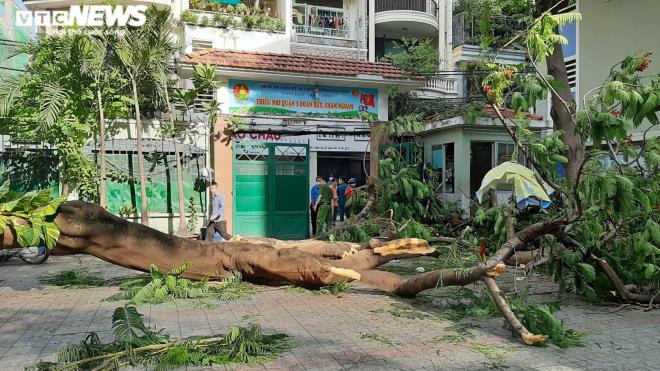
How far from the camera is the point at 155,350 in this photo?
4.38 meters

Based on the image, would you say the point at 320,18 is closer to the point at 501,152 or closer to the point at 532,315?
the point at 501,152

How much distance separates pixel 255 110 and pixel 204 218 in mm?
3458

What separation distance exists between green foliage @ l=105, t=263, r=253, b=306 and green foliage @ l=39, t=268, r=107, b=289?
981 mm

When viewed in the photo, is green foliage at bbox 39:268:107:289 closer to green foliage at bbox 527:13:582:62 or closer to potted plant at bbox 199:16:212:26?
green foliage at bbox 527:13:582:62

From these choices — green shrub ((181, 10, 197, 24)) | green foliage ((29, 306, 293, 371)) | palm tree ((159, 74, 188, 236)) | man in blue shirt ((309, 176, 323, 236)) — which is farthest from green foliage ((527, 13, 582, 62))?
green shrub ((181, 10, 197, 24))

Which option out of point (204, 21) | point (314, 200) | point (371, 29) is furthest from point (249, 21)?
point (314, 200)

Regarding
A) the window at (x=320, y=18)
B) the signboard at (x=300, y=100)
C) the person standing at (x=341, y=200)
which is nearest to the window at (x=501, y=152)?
the signboard at (x=300, y=100)

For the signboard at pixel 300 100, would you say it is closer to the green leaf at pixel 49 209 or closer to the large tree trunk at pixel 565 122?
the large tree trunk at pixel 565 122

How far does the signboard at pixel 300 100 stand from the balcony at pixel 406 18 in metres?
13.1

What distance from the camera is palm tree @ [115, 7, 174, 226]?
13.0 meters

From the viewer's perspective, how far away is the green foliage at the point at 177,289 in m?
6.59

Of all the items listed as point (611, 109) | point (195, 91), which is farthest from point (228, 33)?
point (611, 109)

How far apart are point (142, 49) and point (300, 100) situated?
420cm

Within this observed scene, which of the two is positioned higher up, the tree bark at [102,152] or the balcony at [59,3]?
the balcony at [59,3]
